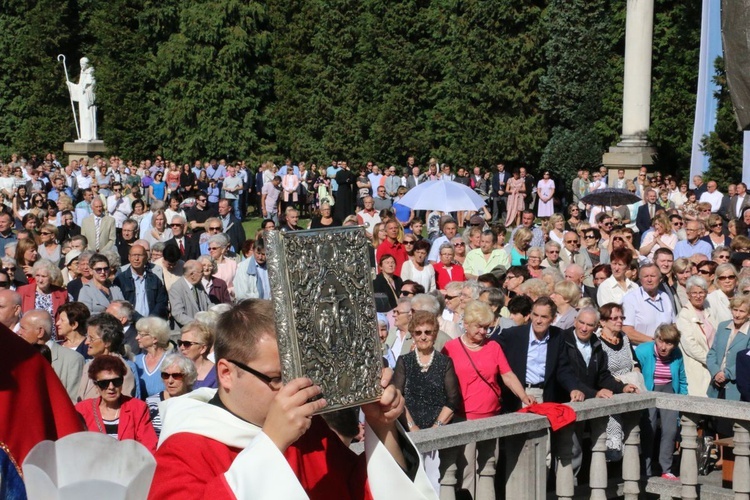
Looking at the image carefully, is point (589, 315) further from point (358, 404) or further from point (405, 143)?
point (405, 143)

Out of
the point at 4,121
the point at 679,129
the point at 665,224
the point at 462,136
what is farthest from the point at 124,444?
the point at 4,121

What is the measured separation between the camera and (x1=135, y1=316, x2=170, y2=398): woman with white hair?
349 inches

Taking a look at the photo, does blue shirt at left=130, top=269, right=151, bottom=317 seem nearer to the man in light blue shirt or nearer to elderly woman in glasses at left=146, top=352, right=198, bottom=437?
elderly woman in glasses at left=146, top=352, right=198, bottom=437

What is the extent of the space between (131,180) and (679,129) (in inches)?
589

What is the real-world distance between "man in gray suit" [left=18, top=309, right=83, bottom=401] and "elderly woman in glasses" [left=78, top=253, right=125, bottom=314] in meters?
3.21

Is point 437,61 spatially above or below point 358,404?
above

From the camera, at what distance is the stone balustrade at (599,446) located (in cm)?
611

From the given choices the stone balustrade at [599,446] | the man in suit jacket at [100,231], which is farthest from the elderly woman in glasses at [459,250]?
the stone balustrade at [599,446]

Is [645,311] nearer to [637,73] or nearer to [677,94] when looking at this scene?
[637,73]

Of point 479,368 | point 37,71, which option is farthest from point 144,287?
point 37,71

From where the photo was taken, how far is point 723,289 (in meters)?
11.9

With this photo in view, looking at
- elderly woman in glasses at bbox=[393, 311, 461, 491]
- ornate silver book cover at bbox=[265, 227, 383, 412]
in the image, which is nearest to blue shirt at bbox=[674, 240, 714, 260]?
elderly woman in glasses at bbox=[393, 311, 461, 491]

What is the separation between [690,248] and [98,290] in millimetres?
7744

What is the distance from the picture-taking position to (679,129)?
32.9m
